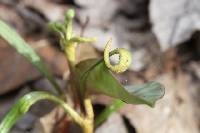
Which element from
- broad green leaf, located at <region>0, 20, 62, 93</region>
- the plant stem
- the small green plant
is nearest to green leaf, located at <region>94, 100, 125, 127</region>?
the small green plant

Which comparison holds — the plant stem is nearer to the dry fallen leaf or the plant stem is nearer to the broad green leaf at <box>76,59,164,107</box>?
the broad green leaf at <box>76,59,164,107</box>

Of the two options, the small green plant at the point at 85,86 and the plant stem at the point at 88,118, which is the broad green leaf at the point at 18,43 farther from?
the plant stem at the point at 88,118

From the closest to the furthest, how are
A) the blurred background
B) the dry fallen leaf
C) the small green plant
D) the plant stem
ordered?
the small green plant → the plant stem → the blurred background → the dry fallen leaf

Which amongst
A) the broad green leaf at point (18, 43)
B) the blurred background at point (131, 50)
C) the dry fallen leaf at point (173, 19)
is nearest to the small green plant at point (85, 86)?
the broad green leaf at point (18, 43)

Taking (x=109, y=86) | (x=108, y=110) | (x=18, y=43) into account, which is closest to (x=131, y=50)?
(x=108, y=110)

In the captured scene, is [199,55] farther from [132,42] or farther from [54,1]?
[54,1]

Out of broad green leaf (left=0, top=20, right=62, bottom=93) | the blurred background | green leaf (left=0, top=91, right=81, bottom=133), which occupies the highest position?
broad green leaf (left=0, top=20, right=62, bottom=93)
